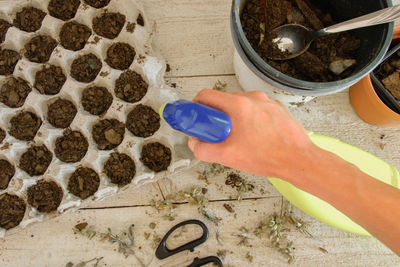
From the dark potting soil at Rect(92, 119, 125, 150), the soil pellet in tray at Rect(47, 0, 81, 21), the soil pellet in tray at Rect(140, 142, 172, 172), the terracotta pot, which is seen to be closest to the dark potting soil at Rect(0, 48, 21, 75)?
the soil pellet in tray at Rect(47, 0, 81, 21)

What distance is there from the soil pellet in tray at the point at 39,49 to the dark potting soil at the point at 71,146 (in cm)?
21

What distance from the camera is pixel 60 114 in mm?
730

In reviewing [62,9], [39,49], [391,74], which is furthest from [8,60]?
[391,74]

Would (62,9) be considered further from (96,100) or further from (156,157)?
(156,157)

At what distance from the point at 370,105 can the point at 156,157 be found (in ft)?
1.82

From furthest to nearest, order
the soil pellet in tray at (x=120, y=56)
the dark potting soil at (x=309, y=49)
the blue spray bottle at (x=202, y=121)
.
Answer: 1. the soil pellet in tray at (x=120, y=56)
2. the dark potting soil at (x=309, y=49)
3. the blue spray bottle at (x=202, y=121)

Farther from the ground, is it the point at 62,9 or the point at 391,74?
the point at 62,9

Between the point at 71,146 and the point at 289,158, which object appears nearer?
the point at 289,158

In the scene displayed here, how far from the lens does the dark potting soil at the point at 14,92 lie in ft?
2.40

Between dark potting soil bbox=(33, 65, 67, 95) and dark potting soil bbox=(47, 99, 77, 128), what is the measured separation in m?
0.03

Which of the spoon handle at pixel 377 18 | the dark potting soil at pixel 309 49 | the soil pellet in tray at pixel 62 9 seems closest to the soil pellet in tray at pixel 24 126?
the soil pellet in tray at pixel 62 9

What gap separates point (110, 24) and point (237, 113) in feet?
1.55

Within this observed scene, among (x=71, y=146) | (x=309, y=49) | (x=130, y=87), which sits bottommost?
(x=71, y=146)

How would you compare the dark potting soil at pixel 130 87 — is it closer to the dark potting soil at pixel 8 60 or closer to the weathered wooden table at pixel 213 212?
the weathered wooden table at pixel 213 212
